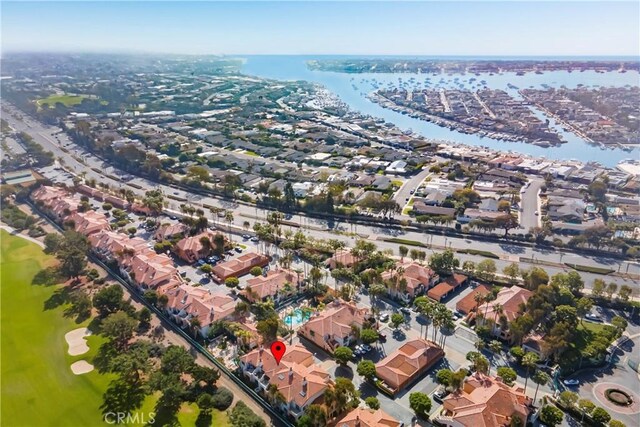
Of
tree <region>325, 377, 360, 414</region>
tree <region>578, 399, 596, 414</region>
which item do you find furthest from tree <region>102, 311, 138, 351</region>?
tree <region>578, 399, 596, 414</region>

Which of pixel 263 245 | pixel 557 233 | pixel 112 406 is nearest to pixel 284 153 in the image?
pixel 263 245

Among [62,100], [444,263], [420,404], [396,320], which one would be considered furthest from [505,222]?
[62,100]

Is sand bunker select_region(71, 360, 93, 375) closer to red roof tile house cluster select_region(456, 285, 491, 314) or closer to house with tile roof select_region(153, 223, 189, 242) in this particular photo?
house with tile roof select_region(153, 223, 189, 242)

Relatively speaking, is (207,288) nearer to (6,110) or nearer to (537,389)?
(537,389)

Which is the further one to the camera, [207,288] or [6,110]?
[6,110]

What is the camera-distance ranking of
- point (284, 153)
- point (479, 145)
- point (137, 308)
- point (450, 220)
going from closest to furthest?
point (137, 308) < point (450, 220) < point (284, 153) < point (479, 145)

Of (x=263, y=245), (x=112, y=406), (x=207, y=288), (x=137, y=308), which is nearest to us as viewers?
(x=112, y=406)

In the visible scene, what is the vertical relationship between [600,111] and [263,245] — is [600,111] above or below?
above
